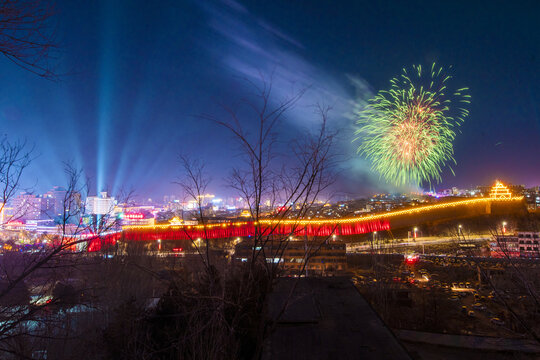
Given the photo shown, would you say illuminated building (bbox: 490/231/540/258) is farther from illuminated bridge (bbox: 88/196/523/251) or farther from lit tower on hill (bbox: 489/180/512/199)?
lit tower on hill (bbox: 489/180/512/199)

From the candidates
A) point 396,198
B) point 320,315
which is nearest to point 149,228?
point 320,315

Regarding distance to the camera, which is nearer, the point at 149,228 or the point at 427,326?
the point at 427,326

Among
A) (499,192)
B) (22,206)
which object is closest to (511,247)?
(22,206)

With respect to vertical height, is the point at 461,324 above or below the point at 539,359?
below

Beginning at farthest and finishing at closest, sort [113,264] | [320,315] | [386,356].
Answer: [113,264] < [320,315] < [386,356]

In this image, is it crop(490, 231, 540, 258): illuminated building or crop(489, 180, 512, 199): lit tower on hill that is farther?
crop(489, 180, 512, 199): lit tower on hill

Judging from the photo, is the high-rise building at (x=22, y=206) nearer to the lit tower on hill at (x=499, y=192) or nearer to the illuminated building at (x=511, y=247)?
the illuminated building at (x=511, y=247)

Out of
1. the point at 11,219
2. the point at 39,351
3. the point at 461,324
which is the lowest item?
the point at 461,324

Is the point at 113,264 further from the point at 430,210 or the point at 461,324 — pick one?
the point at 430,210

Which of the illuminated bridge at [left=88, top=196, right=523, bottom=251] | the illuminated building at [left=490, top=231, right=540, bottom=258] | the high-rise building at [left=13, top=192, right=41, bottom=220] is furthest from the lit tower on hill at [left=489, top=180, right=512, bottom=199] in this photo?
the high-rise building at [left=13, top=192, right=41, bottom=220]
